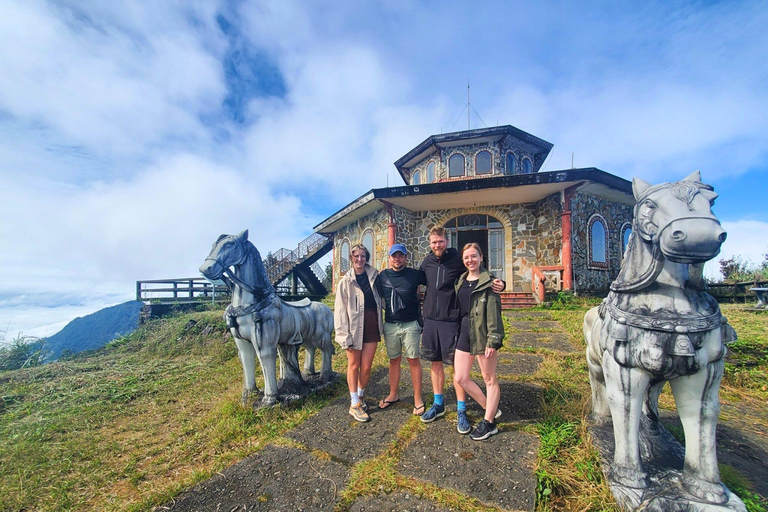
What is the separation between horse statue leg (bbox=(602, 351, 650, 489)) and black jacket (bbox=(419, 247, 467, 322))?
1.21 metres

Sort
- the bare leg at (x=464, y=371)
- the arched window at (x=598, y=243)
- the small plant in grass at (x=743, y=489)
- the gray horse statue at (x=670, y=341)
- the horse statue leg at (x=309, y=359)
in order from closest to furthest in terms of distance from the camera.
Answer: the gray horse statue at (x=670, y=341), the small plant in grass at (x=743, y=489), the bare leg at (x=464, y=371), the horse statue leg at (x=309, y=359), the arched window at (x=598, y=243)

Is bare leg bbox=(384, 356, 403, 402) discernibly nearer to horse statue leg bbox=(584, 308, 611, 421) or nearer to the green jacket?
the green jacket

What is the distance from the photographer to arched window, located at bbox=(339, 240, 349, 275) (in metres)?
14.3

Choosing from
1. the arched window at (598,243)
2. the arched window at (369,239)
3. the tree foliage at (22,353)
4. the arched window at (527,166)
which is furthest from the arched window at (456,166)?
the tree foliage at (22,353)

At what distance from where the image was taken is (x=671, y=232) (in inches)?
56.5

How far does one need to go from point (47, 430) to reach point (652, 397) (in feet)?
19.1

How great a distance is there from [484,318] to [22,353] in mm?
12546

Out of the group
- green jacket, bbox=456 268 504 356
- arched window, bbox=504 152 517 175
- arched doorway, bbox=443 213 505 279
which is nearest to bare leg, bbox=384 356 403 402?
green jacket, bbox=456 268 504 356

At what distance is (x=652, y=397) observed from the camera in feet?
7.21

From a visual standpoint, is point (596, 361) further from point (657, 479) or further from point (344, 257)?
point (344, 257)

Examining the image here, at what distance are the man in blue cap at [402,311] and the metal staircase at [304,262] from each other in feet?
46.7

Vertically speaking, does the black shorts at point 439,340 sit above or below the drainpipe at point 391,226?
below

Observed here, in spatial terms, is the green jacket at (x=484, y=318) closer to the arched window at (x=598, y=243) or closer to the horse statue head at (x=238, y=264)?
the horse statue head at (x=238, y=264)

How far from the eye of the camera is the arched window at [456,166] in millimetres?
12750
